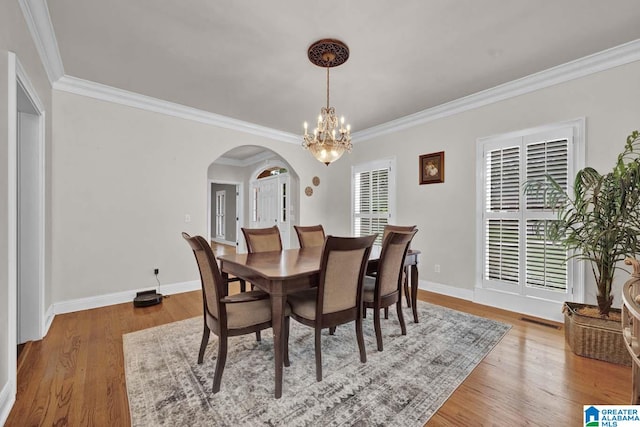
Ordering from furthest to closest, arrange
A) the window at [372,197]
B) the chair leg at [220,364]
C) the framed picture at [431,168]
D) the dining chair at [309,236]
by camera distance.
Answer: the window at [372,197] → the framed picture at [431,168] → the dining chair at [309,236] → the chair leg at [220,364]

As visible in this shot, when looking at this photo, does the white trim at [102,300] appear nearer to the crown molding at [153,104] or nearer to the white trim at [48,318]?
the white trim at [48,318]

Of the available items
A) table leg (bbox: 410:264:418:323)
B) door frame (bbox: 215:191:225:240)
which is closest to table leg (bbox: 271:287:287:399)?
table leg (bbox: 410:264:418:323)

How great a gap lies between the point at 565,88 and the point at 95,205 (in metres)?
5.30

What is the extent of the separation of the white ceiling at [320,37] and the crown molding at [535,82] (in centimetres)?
11

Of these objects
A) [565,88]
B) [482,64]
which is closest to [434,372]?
[482,64]

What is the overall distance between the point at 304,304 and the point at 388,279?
784 millimetres

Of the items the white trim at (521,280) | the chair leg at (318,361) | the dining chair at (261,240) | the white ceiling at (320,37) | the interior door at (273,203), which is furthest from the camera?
the interior door at (273,203)

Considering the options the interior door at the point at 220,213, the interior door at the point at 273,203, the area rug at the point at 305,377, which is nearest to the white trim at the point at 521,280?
the area rug at the point at 305,377

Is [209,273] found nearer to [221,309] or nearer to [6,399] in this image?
[221,309]

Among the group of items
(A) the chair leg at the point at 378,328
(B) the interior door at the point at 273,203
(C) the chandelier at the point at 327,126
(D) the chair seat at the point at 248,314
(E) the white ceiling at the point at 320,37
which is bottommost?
(A) the chair leg at the point at 378,328

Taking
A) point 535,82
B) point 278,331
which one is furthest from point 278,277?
point 535,82

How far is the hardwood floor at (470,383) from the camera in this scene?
157 cm

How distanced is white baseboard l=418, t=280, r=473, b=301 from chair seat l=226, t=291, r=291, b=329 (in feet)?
9.34

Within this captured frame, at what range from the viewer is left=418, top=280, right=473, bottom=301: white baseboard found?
364cm
